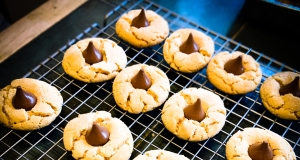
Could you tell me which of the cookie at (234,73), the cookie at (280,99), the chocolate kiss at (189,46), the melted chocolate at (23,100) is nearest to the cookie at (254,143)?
the cookie at (280,99)

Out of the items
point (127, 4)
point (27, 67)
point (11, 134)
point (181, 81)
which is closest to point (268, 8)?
point (181, 81)

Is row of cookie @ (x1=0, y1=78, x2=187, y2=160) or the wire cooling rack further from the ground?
row of cookie @ (x1=0, y1=78, x2=187, y2=160)

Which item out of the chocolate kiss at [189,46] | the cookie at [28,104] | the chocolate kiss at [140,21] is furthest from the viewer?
the chocolate kiss at [140,21]

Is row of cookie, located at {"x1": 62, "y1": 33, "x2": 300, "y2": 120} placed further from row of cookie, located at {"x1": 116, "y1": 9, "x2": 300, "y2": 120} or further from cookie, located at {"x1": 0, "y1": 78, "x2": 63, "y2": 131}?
cookie, located at {"x1": 0, "y1": 78, "x2": 63, "y2": 131}

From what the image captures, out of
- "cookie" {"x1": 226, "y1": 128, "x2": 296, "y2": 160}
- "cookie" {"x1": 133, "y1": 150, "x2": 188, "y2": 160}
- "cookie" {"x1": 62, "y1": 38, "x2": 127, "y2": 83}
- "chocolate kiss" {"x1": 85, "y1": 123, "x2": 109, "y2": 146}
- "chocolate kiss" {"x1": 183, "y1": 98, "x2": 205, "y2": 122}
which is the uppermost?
"cookie" {"x1": 62, "y1": 38, "x2": 127, "y2": 83}

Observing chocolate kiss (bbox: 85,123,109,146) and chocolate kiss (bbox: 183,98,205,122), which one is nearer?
chocolate kiss (bbox: 85,123,109,146)

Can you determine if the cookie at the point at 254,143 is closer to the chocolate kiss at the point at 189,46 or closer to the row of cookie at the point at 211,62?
the row of cookie at the point at 211,62

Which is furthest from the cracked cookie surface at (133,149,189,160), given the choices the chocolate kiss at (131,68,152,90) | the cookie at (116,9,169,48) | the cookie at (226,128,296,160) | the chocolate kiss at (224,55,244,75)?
the cookie at (116,9,169,48)
